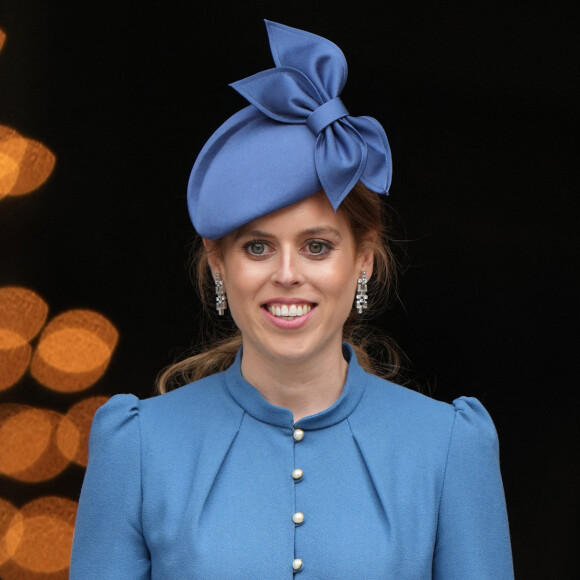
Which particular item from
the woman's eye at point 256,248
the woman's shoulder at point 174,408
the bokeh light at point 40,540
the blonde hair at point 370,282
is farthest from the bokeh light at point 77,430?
the woman's eye at point 256,248

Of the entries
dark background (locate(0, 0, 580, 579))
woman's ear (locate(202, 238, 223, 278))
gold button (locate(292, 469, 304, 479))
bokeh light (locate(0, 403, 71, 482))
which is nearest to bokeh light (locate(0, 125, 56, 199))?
dark background (locate(0, 0, 580, 579))

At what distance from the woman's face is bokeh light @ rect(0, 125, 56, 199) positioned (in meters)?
1.12

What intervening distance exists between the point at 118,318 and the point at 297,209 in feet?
3.98

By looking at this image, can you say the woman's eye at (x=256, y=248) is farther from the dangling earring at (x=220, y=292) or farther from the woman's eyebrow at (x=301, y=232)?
the dangling earring at (x=220, y=292)

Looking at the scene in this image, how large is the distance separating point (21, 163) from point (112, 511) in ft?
4.16

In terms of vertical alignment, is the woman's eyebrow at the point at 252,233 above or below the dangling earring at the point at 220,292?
above

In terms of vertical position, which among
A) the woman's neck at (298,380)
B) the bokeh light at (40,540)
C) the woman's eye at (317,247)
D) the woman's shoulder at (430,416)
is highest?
the woman's eye at (317,247)

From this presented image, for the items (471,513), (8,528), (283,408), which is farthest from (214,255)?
(8,528)

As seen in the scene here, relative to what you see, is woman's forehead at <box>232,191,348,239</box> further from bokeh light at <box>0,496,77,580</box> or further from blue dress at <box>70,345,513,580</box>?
bokeh light at <box>0,496,77,580</box>

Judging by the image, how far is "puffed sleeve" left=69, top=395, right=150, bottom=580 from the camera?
2225 mm

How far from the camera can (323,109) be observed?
220 cm

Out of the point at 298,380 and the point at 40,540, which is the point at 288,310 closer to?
the point at 298,380

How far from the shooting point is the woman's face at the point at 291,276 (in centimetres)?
220

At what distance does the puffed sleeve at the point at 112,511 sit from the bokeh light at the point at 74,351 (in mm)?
1033
